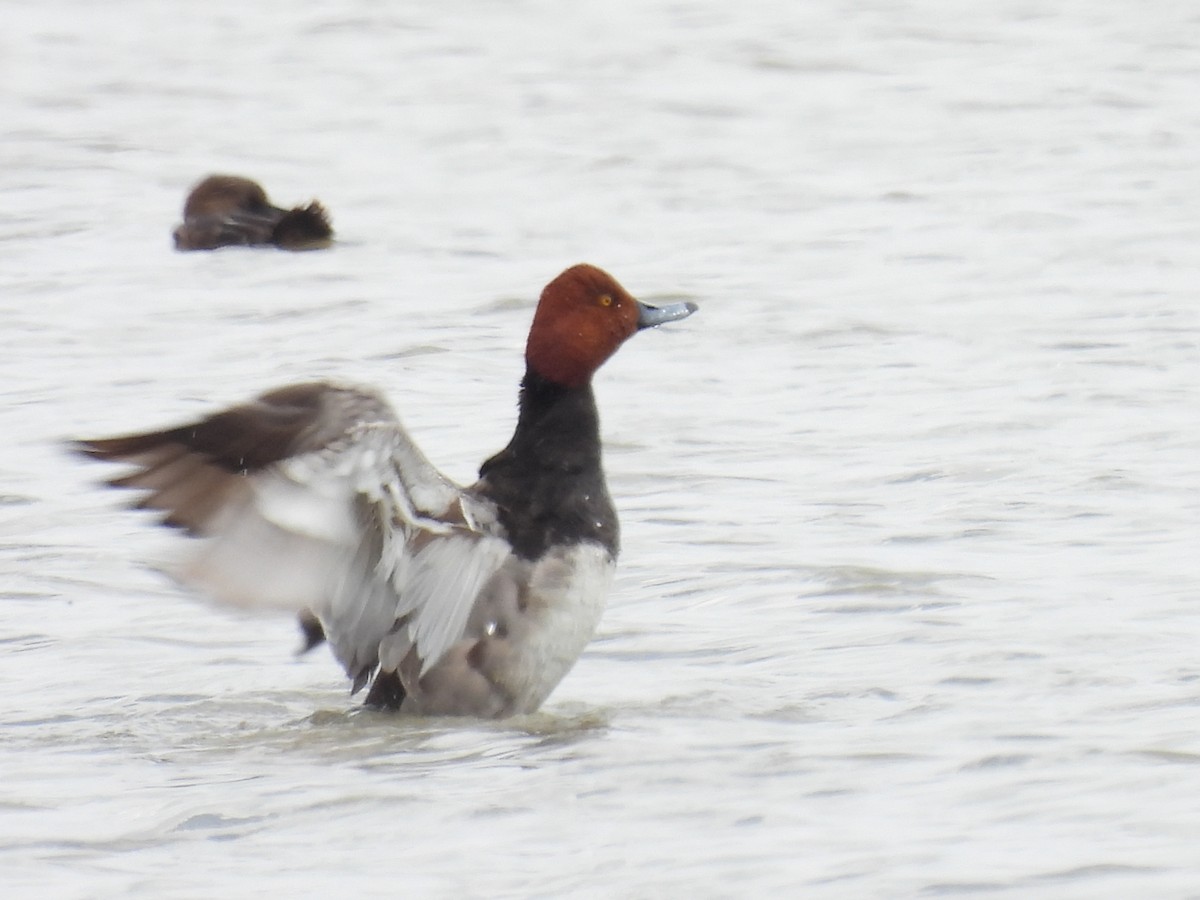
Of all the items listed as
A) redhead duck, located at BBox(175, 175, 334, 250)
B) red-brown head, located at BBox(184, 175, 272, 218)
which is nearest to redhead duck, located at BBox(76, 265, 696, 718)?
redhead duck, located at BBox(175, 175, 334, 250)

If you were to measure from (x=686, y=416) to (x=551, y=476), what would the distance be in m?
3.66

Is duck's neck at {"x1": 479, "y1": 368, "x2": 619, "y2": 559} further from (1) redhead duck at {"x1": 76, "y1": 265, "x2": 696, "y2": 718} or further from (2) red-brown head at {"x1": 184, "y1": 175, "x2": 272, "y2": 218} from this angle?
(2) red-brown head at {"x1": 184, "y1": 175, "x2": 272, "y2": 218}

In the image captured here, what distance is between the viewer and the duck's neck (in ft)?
20.5

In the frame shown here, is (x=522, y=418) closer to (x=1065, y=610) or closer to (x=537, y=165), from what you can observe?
(x=1065, y=610)

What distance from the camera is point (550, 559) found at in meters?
6.20

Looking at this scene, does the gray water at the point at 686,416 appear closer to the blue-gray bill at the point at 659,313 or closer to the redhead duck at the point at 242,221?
the redhead duck at the point at 242,221

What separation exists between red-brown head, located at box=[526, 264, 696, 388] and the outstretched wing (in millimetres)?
599

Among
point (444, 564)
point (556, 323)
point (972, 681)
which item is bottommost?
point (972, 681)

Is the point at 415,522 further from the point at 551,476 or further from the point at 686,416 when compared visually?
the point at 686,416

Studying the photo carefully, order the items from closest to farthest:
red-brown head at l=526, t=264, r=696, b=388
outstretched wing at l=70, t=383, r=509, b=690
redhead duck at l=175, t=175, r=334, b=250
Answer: outstretched wing at l=70, t=383, r=509, b=690, red-brown head at l=526, t=264, r=696, b=388, redhead duck at l=175, t=175, r=334, b=250

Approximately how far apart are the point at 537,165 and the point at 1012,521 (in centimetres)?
809

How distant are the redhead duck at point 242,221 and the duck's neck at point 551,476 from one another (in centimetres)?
709

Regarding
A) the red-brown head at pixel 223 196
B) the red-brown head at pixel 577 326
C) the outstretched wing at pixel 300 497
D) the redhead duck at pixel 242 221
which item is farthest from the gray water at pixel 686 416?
the red-brown head at pixel 577 326

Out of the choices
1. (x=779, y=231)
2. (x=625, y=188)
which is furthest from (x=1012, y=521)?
(x=625, y=188)
